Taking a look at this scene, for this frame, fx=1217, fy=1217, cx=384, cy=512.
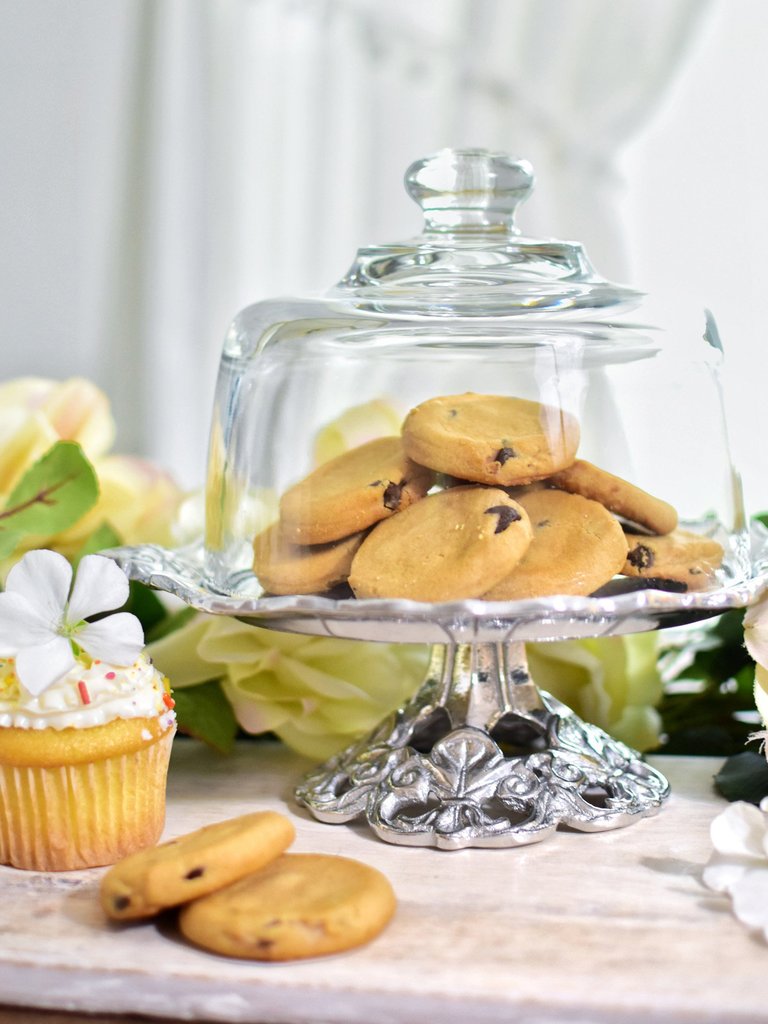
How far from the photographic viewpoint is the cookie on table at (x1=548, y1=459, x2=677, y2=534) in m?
0.64

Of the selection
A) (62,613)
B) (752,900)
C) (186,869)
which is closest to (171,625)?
(62,613)

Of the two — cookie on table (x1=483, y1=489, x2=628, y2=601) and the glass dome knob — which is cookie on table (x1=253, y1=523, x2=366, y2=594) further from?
the glass dome knob

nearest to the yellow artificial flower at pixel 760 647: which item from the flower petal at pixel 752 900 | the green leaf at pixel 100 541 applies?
the flower petal at pixel 752 900

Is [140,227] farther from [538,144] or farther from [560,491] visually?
[560,491]

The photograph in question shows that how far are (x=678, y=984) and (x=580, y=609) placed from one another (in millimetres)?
169

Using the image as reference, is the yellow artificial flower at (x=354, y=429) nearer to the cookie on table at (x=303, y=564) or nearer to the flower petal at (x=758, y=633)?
the cookie on table at (x=303, y=564)

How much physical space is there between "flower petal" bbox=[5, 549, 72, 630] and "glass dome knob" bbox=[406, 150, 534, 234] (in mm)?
300

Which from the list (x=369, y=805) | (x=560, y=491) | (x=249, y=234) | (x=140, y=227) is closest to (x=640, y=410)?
(x=560, y=491)

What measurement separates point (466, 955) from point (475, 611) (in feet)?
0.49

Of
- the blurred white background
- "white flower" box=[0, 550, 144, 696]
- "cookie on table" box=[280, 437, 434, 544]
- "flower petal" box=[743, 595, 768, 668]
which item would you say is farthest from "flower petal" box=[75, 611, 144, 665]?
the blurred white background

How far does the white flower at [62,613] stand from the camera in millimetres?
587

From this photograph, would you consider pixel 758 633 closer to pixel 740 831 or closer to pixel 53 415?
pixel 740 831

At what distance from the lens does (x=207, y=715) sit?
0.75 m

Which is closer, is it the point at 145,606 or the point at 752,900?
the point at 752,900
